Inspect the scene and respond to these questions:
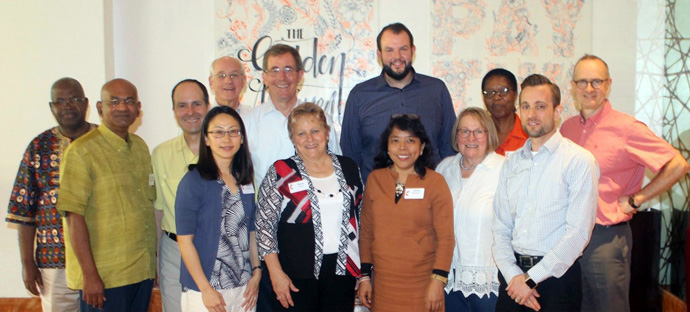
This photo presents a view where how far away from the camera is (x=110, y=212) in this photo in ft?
9.61

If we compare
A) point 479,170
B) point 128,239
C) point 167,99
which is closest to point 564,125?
point 479,170

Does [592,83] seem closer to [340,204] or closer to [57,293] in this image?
[340,204]

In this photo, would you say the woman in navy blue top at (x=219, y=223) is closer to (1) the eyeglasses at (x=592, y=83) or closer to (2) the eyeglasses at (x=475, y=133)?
(2) the eyeglasses at (x=475, y=133)

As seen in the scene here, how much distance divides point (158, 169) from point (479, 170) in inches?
75.7

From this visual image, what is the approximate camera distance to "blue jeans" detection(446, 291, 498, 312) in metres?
2.78

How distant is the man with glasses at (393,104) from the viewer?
3414 mm

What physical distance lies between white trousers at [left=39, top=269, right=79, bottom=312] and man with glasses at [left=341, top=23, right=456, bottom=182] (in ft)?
6.71

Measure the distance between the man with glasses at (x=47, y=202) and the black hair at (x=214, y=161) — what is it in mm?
1248

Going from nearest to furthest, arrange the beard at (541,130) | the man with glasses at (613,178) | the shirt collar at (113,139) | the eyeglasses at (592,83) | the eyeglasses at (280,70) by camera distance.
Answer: the beard at (541,130)
the shirt collar at (113,139)
the man with glasses at (613,178)
the eyeglasses at (592,83)
the eyeglasses at (280,70)

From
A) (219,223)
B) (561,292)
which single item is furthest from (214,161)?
(561,292)

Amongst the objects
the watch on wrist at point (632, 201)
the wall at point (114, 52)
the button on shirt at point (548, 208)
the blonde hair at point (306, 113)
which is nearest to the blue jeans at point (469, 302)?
the button on shirt at point (548, 208)

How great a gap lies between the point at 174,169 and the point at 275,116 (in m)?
0.71

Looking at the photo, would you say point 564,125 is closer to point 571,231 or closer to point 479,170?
point 479,170

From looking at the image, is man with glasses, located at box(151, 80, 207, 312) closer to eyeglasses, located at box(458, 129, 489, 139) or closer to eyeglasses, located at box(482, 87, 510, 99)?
eyeglasses, located at box(458, 129, 489, 139)
